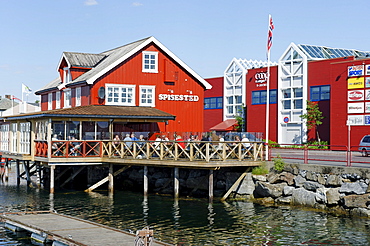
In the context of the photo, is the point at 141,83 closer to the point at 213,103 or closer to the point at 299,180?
the point at 299,180

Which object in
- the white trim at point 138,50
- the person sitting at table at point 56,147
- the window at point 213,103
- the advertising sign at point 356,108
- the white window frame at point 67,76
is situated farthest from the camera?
the window at point 213,103

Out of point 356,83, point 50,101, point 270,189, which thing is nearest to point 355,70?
point 356,83

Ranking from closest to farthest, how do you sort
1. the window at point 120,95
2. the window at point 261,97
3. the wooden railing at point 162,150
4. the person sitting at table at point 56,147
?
the wooden railing at point 162,150 → the person sitting at table at point 56,147 → the window at point 120,95 → the window at point 261,97

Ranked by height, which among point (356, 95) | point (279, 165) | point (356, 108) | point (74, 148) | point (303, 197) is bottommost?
point (303, 197)

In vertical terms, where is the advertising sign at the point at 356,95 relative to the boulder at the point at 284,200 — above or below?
above

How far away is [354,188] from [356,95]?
25.8 m

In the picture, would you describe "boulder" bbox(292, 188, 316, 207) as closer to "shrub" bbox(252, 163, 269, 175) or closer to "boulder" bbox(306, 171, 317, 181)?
"boulder" bbox(306, 171, 317, 181)

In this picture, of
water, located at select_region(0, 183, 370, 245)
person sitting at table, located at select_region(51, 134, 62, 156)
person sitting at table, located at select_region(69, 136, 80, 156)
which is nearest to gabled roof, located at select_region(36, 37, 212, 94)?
person sitting at table, located at select_region(69, 136, 80, 156)

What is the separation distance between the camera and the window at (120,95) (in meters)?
36.2

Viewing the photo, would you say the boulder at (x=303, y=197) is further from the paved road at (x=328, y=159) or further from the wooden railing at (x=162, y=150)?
the wooden railing at (x=162, y=150)

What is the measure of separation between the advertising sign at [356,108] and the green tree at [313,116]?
386cm

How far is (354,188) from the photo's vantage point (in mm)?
22859

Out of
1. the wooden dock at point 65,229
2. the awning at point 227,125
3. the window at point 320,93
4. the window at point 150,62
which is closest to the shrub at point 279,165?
the wooden dock at point 65,229

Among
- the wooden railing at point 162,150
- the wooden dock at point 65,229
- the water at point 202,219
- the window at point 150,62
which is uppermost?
the window at point 150,62
